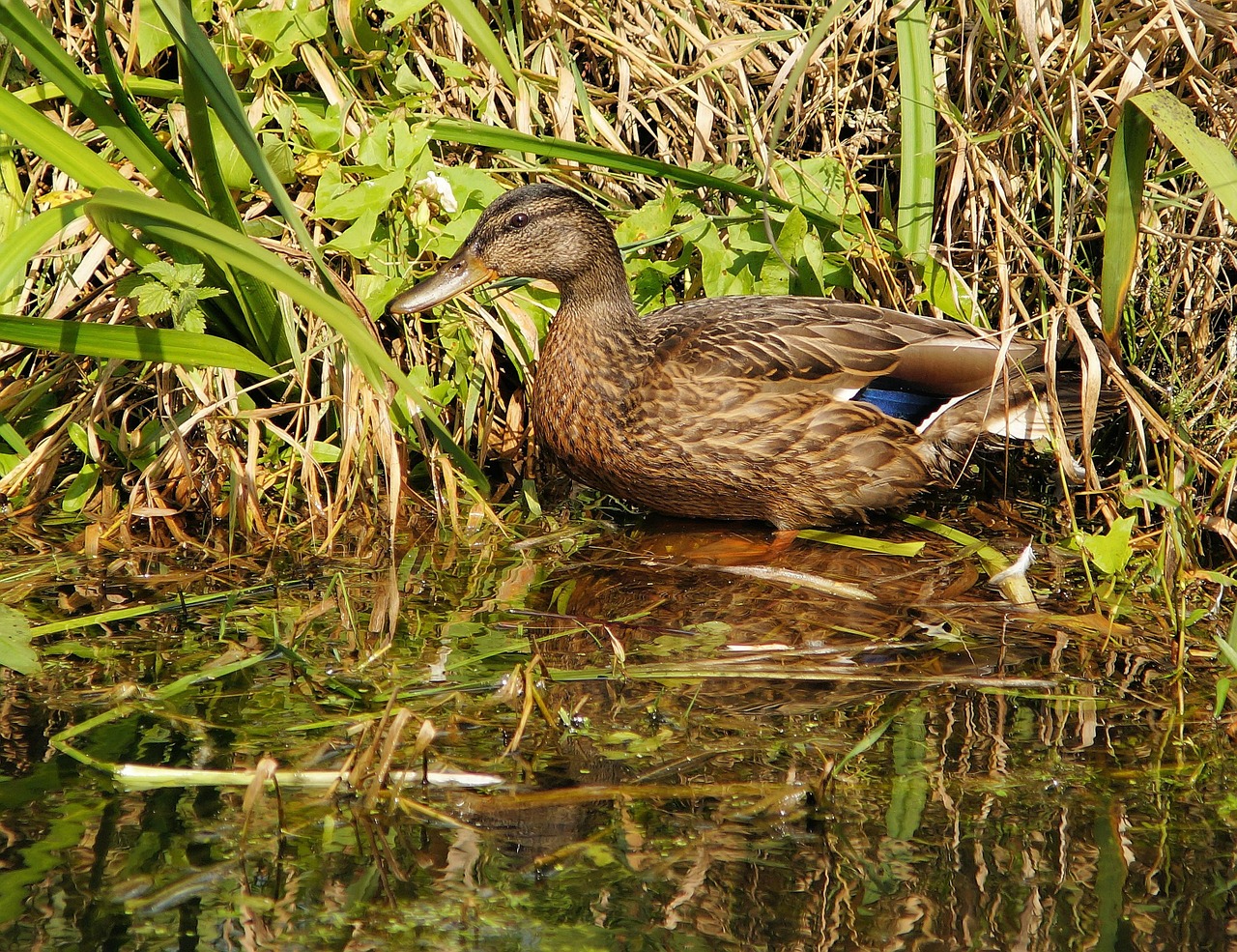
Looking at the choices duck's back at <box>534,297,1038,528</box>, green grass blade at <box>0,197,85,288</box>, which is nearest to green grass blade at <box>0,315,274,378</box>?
green grass blade at <box>0,197,85,288</box>

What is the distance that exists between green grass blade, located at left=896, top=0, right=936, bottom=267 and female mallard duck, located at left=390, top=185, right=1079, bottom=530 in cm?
31

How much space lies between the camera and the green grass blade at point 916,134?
13.4ft

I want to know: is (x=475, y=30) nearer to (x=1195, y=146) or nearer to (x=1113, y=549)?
(x=1195, y=146)

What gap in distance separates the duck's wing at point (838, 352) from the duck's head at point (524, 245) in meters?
0.35

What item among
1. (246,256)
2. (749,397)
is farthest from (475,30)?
(749,397)

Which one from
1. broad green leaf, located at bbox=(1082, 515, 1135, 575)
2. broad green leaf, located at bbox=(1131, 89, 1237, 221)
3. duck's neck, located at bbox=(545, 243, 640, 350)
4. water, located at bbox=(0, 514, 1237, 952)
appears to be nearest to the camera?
water, located at bbox=(0, 514, 1237, 952)

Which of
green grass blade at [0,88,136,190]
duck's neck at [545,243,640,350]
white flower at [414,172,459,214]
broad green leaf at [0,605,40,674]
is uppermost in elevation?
green grass blade at [0,88,136,190]

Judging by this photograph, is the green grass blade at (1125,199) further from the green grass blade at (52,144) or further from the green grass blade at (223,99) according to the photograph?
the green grass blade at (52,144)

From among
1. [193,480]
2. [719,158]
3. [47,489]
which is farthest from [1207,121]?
[47,489]

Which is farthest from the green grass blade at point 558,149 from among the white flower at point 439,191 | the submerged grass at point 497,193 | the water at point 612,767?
the water at point 612,767

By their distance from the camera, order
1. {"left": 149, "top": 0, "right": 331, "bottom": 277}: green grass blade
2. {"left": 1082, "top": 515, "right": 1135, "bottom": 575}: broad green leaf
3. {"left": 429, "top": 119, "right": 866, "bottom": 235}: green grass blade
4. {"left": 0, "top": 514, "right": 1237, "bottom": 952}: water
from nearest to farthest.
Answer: {"left": 0, "top": 514, "right": 1237, "bottom": 952}: water, {"left": 149, "top": 0, "right": 331, "bottom": 277}: green grass blade, {"left": 1082, "top": 515, "right": 1135, "bottom": 575}: broad green leaf, {"left": 429, "top": 119, "right": 866, "bottom": 235}: green grass blade

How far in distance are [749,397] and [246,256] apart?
1746mm

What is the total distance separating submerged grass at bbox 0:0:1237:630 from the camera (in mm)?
3707

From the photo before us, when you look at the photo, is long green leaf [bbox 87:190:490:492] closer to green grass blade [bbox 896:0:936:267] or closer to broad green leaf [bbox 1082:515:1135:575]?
broad green leaf [bbox 1082:515:1135:575]
